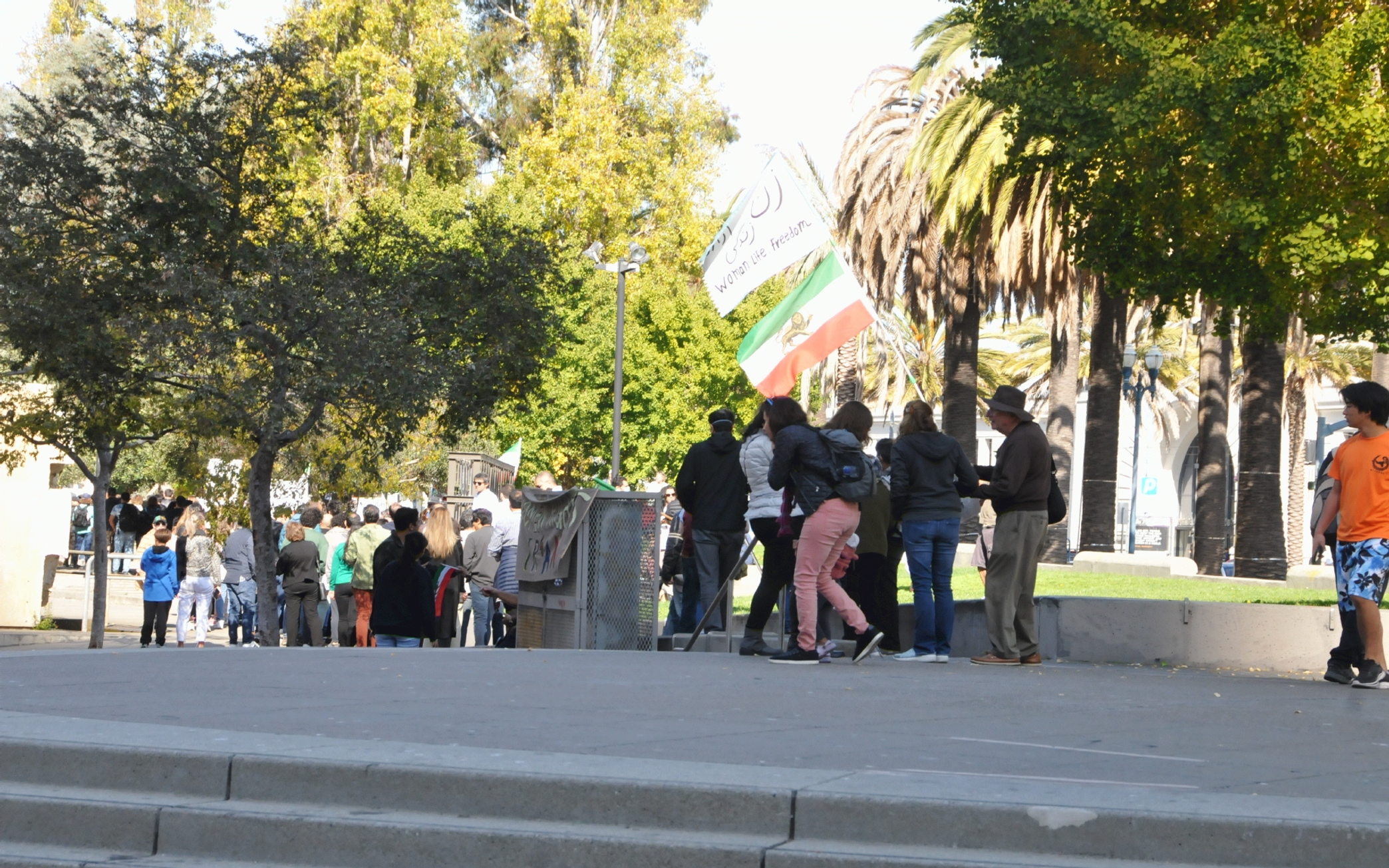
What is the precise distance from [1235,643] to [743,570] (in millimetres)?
4146

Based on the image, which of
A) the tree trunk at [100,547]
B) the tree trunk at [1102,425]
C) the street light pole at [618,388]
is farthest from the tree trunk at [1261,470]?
the tree trunk at [100,547]

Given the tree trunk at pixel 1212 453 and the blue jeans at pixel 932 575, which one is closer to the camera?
the blue jeans at pixel 932 575

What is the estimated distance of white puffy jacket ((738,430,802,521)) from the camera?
1077 cm

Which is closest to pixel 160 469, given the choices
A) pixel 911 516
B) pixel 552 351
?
pixel 552 351

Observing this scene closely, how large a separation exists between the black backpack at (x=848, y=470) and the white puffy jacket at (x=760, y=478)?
3.07 ft

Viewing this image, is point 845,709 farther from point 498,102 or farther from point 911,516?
point 498,102

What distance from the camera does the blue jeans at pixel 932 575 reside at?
1053 centimetres

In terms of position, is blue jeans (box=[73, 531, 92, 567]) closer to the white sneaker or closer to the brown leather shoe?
the white sneaker

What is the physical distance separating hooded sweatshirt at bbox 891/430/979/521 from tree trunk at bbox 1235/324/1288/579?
1210 centimetres

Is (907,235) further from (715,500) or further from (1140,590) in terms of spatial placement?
(715,500)

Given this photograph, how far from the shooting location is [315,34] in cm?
4706

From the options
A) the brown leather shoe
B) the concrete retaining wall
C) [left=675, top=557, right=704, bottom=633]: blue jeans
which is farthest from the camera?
[left=675, top=557, right=704, bottom=633]: blue jeans

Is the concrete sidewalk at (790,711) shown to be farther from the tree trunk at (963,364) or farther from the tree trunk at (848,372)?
the tree trunk at (848,372)

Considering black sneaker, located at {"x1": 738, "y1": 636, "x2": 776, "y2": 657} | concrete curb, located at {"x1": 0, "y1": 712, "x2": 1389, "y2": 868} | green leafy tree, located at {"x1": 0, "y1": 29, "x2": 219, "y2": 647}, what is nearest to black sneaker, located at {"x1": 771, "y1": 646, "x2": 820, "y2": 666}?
black sneaker, located at {"x1": 738, "y1": 636, "x2": 776, "y2": 657}
